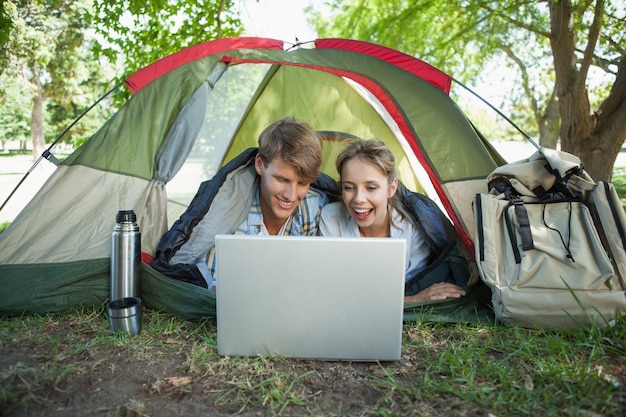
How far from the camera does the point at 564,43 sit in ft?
15.1

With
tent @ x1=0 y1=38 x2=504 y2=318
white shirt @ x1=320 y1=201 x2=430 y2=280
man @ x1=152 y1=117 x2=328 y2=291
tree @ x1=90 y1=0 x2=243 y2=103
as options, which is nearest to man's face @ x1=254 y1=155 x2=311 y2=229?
man @ x1=152 y1=117 x2=328 y2=291

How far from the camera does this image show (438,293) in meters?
2.19

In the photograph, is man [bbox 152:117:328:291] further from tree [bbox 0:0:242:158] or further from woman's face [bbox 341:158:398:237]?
tree [bbox 0:0:242:158]

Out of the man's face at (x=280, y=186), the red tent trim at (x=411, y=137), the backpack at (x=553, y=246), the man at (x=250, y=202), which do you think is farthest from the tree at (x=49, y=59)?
the backpack at (x=553, y=246)

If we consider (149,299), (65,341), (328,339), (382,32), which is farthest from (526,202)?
(382,32)

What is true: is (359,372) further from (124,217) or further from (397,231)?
(124,217)

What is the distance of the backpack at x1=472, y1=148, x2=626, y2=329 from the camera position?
6.29ft

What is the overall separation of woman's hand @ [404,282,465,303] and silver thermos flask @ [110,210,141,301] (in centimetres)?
126

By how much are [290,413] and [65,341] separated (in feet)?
3.53

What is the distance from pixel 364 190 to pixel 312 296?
0.88m

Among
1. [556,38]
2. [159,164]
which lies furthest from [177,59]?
[556,38]

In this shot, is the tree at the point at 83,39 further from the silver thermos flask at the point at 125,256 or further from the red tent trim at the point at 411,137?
the red tent trim at the point at 411,137

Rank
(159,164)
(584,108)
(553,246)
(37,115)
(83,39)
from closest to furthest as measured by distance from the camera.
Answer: (553,246), (159,164), (584,108), (83,39), (37,115)

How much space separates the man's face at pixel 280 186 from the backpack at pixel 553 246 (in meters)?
0.85
